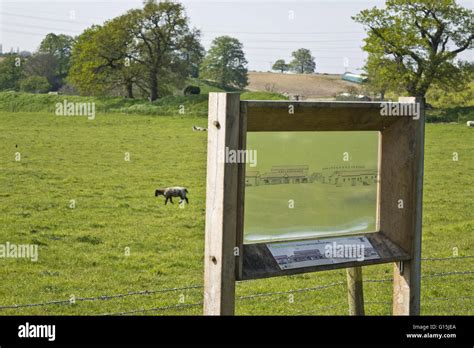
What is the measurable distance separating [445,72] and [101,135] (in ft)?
90.0

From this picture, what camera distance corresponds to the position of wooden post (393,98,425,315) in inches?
198

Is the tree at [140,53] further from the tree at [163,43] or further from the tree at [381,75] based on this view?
the tree at [381,75]

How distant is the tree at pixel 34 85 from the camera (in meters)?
49.4

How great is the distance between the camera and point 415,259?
5.11 m

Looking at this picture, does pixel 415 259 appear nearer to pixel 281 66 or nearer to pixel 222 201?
pixel 222 201

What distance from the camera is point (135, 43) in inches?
2064

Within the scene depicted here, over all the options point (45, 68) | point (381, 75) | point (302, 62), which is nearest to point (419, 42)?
point (381, 75)
